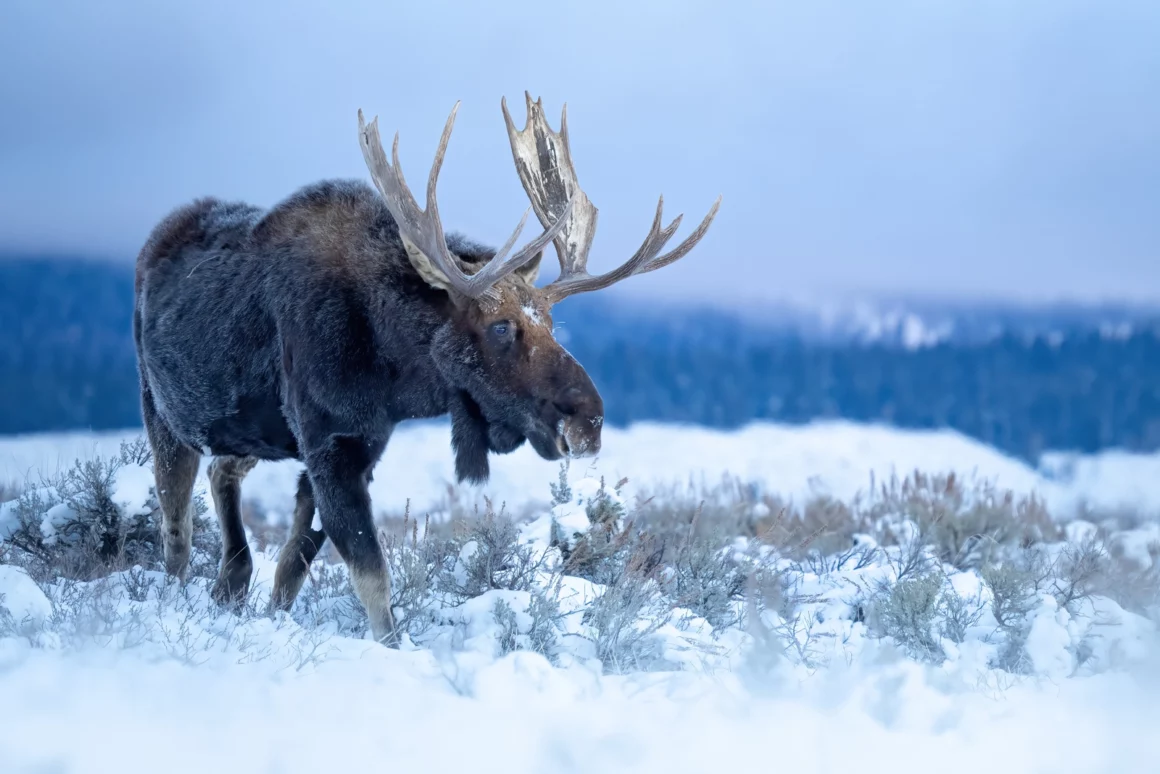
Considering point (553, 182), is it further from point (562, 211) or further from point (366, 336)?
point (366, 336)

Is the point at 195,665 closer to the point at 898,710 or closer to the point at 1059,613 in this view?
the point at 898,710

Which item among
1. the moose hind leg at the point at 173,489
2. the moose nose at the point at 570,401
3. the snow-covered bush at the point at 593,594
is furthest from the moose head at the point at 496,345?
the moose hind leg at the point at 173,489

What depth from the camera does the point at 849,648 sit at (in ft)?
16.1

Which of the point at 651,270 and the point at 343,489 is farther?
the point at 651,270

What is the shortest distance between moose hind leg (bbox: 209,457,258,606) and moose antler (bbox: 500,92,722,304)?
221 centimetres

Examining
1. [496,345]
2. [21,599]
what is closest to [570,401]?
[496,345]

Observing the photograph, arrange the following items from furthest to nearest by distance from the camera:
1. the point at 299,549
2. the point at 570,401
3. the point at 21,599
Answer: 1. the point at 299,549
2. the point at 570,401
3. the point at 21,599

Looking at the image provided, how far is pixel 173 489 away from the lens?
19.7ft

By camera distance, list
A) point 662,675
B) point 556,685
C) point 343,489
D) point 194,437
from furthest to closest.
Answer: point 194,437, point 343,489, point 662,675, point 556,685

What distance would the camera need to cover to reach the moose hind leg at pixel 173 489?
600cm

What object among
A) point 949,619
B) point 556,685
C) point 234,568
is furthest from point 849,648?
point 234,568

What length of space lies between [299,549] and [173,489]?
3.36ft

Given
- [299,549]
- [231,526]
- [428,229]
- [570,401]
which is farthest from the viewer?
[231,526]

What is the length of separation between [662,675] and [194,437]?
2.93 metres
